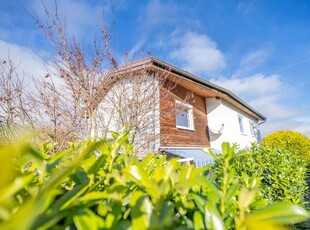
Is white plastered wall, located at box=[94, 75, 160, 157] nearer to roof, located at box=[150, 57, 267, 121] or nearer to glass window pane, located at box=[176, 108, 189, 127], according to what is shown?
roof, located at box=[150, 57, 267, 121]

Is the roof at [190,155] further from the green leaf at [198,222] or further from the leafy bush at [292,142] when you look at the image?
the green leaf at [198,222]

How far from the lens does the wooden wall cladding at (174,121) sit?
11.3 meters

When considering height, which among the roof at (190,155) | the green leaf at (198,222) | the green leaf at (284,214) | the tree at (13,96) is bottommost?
the green leaf at (198,222)

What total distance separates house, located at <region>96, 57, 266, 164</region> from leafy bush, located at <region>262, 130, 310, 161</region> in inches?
118

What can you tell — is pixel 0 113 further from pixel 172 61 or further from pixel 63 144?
pixel 172 61

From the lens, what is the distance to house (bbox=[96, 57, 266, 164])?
9.14 meters

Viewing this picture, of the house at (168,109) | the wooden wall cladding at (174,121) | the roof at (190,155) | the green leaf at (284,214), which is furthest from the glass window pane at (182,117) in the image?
the green leaf at (284,214)

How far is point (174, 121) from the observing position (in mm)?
12484

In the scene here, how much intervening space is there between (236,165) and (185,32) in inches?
536

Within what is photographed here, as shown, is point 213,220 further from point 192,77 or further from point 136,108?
point 192,77

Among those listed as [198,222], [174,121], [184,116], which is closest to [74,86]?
[174,121]

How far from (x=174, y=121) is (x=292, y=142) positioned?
10.6 meters

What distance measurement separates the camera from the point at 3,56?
7.00 meters

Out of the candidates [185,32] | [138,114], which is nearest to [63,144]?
[138,114]
